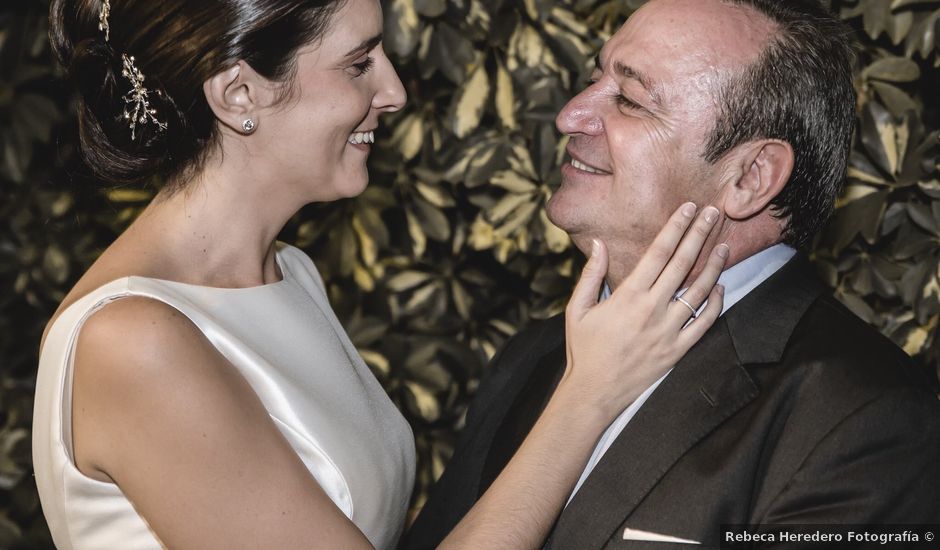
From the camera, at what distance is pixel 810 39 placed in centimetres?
175

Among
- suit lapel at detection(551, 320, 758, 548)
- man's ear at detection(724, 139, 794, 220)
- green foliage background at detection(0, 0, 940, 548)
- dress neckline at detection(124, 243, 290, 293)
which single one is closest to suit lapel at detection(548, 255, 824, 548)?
suit lapel at detection(551, 320, 758, 548)

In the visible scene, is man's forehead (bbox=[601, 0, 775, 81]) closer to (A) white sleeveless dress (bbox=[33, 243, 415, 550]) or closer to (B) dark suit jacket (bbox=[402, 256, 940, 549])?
(B) dark suit jacket (bbox=[402, 256, 940, 549])

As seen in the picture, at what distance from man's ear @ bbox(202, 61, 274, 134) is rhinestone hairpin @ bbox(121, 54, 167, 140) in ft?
0.32

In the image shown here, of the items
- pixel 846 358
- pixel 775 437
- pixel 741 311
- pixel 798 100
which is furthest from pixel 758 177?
pixel 775 437

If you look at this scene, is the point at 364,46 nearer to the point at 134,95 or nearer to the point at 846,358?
the point at 134,95

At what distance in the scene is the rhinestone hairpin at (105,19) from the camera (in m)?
1.55

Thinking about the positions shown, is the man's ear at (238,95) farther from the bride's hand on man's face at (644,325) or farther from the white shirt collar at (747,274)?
the white shirt collar at (747,274)

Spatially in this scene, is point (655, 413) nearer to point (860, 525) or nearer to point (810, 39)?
point (860, 525)

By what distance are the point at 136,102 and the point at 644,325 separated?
0.95 meters

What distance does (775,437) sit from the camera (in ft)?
5.02

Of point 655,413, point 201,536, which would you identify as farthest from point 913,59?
point 201,536

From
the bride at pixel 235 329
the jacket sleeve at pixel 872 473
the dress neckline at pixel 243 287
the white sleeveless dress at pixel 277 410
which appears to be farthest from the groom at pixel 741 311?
the dress neckline at pixel 243 287

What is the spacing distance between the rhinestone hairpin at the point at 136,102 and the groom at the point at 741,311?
30.8 inches

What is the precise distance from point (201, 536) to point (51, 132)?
1.93m
